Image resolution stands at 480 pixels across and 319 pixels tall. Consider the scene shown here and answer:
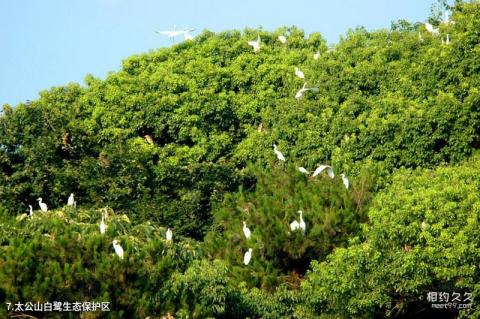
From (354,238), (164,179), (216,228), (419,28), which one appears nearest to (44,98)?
(164,179)

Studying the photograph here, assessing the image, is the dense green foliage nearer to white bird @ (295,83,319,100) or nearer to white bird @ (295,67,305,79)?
white bird @ (295,83,319,100)

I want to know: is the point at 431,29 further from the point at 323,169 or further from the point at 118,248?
the point at 118,248

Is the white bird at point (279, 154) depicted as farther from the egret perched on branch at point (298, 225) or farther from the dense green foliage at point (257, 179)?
the egret perched on branch at point (298, 225)

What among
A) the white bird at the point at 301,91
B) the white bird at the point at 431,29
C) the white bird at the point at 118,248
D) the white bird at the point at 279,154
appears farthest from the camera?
the white bird at the point at 431,29

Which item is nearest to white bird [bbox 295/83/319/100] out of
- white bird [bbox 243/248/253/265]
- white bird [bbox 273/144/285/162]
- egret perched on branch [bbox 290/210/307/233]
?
white bird [bbox 273/144/285/162]

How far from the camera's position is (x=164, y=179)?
2422 centimetres

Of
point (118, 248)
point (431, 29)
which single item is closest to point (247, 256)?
point (118, 248)

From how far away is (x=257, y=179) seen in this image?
74.5ft

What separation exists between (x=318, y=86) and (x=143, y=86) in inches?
134

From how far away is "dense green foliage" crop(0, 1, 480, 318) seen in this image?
17.4 metres

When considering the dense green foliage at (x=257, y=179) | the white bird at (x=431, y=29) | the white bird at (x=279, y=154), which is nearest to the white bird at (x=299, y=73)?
the dense green foliage at (x=257, y=179)

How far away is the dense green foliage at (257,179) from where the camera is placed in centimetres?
1741

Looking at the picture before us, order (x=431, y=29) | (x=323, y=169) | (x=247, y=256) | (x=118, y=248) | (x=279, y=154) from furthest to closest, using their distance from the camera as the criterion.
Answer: (x=431, y=29)
(x=279, y=154)
(x=323, y=169)
(x=247, y=256)
(x=118, y=248)

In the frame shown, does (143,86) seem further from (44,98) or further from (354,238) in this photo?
(354,238)
